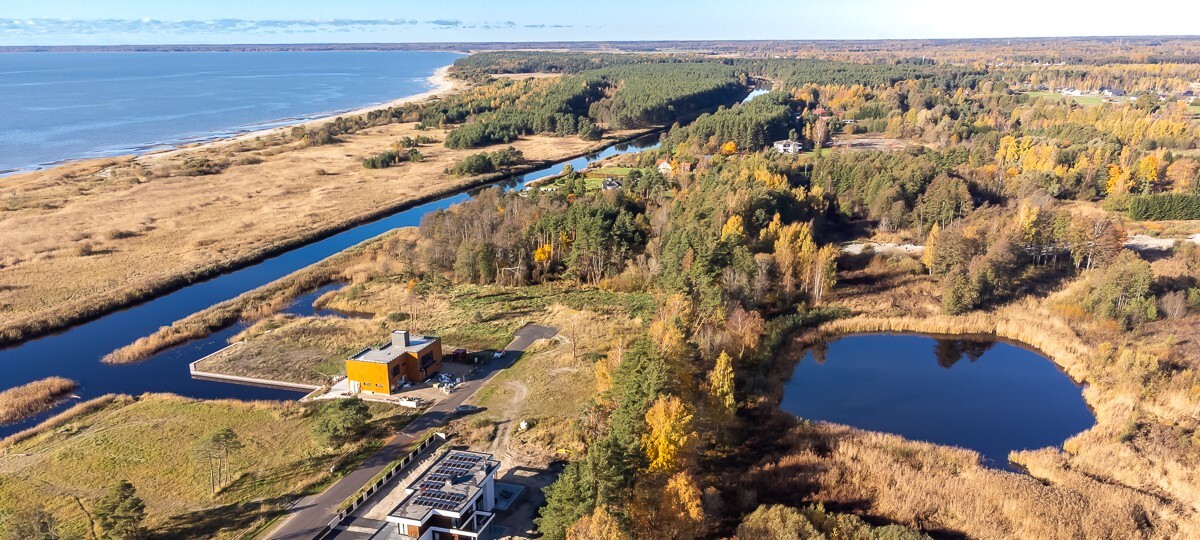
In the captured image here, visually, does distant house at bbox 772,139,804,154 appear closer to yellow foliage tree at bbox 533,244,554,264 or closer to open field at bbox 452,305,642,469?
yellow foliage tree at bbox 533,244,554,264

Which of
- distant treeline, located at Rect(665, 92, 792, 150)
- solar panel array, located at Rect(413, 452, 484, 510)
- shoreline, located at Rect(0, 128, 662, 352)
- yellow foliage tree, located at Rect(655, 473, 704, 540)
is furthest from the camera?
distant treeline, located at Rect(665, 92, 792, 150)

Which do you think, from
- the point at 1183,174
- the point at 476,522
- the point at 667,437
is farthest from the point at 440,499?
the point at 1183,174

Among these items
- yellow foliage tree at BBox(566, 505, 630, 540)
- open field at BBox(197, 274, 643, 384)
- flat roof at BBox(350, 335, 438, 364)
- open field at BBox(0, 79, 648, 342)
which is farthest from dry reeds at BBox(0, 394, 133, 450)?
yellow foliage tree at BBox(566, 505, 630, 540)

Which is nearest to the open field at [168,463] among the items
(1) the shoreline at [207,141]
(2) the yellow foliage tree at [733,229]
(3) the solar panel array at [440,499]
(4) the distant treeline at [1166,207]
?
(3) the solar panel array at [440,499]

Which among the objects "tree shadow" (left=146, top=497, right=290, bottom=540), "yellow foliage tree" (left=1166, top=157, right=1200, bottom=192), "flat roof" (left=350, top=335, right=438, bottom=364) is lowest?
"tree shadow" (left=146, top=497, right=290, bottom=540)

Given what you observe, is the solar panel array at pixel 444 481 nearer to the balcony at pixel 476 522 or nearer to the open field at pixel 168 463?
the balcony at pixel 476 522

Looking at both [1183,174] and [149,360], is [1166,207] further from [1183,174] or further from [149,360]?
[149,360]

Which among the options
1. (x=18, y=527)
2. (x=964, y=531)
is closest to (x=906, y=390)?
(x=964, y=531)
